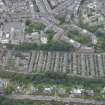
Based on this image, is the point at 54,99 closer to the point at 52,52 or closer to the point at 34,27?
the point at 52,52

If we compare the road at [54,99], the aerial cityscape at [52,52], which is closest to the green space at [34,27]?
the aerial cityscape at [52,52]

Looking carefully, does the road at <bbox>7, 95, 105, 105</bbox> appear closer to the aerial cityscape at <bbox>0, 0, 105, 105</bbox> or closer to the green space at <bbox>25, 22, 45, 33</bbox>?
the aerial cityscape at <bbox>0, 0, 105, 105</bbox>

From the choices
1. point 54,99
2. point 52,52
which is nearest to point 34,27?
point 52,52

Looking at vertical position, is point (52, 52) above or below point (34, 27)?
below

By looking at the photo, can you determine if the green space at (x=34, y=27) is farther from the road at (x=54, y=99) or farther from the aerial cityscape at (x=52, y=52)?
the road at (x=54, y=99)

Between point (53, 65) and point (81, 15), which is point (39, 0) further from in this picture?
point (53, 65)

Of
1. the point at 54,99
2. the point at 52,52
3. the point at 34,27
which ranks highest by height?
the point at 34,27

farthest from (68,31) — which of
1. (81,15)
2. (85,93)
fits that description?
(85,93)

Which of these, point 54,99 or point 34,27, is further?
point 34,27

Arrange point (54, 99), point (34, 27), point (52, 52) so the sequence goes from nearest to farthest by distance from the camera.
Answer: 1. point (54, 99)
2. point (52, 52)
3. point (34, 27)
